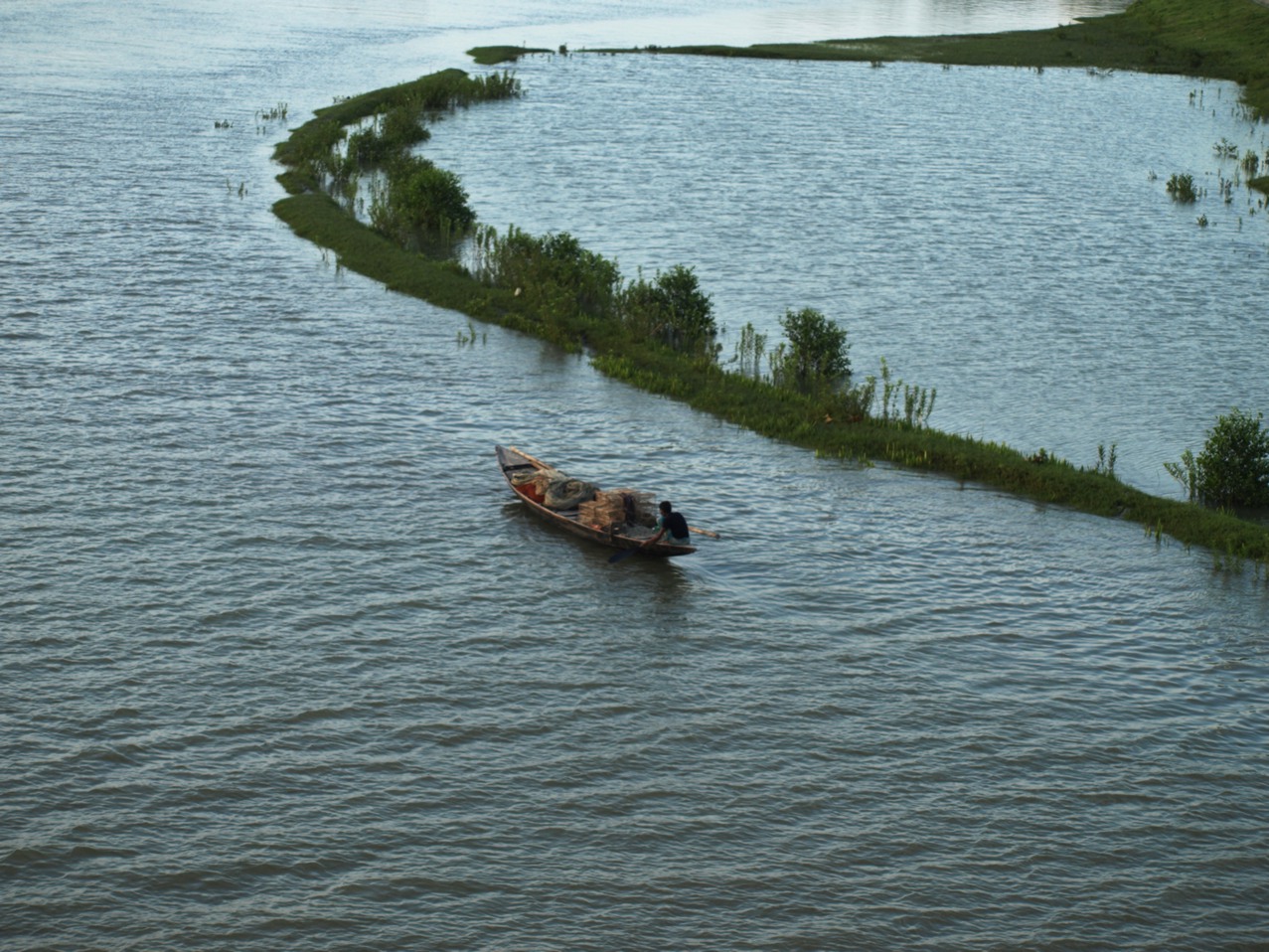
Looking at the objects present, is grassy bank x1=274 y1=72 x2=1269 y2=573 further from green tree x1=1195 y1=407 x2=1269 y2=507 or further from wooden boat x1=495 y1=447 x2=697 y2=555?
wooden boat x1=495 y1=447 x2=697 y2=555

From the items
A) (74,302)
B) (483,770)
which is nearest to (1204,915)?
(483,770)

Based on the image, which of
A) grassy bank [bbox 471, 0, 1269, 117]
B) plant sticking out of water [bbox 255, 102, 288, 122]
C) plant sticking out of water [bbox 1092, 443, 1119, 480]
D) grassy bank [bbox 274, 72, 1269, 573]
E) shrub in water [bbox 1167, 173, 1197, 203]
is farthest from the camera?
grassy bank [bbox 471, 0, 1269, 117]

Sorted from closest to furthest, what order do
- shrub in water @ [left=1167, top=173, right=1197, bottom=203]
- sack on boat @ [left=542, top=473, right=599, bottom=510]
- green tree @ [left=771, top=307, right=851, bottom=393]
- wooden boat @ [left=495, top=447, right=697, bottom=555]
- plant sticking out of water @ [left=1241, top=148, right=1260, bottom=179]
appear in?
wooden boat @ [left=495, top=447, right=697, bottom=555] → sack on boat @ [left=542, top=473, right=599, bottom=510] → green tree @ [left=771, top=307, right=851, bottom=393] → shrub in water @ [left=1167, top=173, right=1197, bottom=203] → plant sticking out of water @ [left=1241, top=148, right=1260, bottom=179]

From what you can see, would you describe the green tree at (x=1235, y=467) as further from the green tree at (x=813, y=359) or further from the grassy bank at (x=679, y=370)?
the green tree at (x=813, y=359)

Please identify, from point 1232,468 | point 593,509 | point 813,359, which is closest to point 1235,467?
point 1232,468

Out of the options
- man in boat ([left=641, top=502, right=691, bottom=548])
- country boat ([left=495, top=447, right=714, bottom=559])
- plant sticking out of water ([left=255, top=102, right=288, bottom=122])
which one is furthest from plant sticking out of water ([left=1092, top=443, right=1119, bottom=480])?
plant sticking out of water ([left=255, top=102, right=288, bottom=122])

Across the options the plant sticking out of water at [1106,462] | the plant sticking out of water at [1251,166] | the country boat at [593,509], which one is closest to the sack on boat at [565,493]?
the country boat at [593,509]
